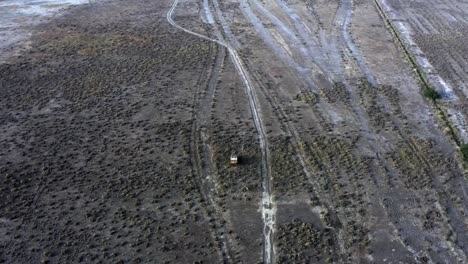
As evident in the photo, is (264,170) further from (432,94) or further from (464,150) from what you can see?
(432,94)

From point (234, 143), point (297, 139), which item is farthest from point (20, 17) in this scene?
point (297, 139)

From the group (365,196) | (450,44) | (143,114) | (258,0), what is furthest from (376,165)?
(258,0)

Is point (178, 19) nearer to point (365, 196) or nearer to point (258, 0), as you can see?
point (258, 0)

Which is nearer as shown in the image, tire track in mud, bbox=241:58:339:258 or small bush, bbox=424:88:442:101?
tire track in mud, bbox=241:58:339:258

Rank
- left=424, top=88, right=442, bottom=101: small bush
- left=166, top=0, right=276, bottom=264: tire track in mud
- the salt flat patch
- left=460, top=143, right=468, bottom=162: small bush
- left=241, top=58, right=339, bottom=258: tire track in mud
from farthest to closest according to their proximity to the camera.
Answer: the salt flat patch, left=424, top=88, right=442, bottom=101: small bush, left=460, top=143, right=468, bottom=162: small bush, left=241, top=58, right=339, bottom=258: tire track in mud, left=166, top=0, right=276, bottom=264: tire track in mud

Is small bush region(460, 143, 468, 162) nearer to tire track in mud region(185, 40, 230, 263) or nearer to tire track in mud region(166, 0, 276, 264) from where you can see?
tire track in mud region(166, 0, 276, 264)

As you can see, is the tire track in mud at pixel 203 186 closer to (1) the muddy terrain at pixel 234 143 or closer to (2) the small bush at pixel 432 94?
(1) the muddy terrain at pixel 234 143

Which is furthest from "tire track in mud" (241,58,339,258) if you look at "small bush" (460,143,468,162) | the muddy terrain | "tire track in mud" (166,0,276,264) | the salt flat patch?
the salt flat patch
